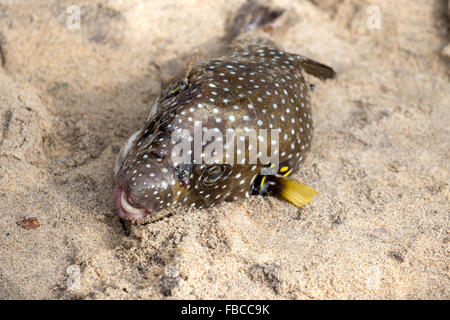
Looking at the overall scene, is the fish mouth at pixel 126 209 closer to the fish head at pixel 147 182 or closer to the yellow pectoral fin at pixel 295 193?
the fish head at pixel 147 182

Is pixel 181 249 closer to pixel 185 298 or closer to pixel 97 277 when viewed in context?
pixel 185 298

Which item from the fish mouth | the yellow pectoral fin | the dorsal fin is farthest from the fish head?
the dorsal fin

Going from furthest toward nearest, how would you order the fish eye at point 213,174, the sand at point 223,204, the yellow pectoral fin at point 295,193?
the yellow pectoral fin at point 295,193 → the fish eye at point 213,174 → the sand at point 223,204

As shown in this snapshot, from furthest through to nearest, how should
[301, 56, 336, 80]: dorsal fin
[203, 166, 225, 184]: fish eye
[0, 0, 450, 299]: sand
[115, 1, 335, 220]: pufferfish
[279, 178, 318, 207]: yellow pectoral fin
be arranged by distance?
1. [301, 56, 336, 80]: dorsal fin
2. [279, 178, 318, 207]: yellow pectoral fin
3. [203, 166, 225, 184]: fish eye
4. [115, 1, 335, 220]: pufferfish
5. [0, 0, 450, 299]: sand

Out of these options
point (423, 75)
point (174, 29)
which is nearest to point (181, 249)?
point (174, 29)
